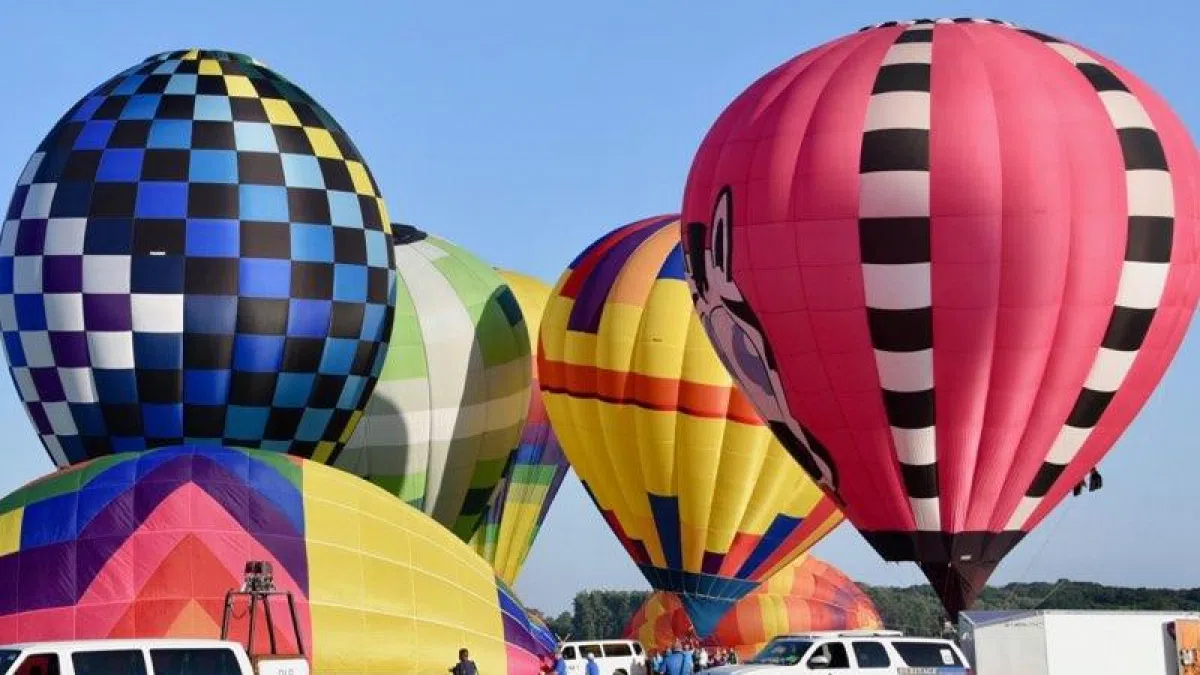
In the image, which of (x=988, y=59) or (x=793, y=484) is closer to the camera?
(x=988, y=59)

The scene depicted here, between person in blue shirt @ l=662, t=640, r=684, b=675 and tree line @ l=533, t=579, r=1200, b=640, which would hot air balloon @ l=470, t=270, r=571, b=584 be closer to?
person in blue shirt @ l=662, t=640, r=684, b=675

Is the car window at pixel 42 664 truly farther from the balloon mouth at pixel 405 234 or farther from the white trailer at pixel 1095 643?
the balloon mouth at pixel 405 234

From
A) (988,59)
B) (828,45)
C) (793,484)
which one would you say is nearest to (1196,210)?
(988,59)

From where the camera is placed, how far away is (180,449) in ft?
72.5

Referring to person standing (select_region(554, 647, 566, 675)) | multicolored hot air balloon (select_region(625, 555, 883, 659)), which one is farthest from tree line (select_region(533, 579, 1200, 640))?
person standing (select_region(554, 647, 566, 675))

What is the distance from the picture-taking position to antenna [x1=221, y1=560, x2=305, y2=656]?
63.2 feet

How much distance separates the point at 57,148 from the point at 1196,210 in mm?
13681

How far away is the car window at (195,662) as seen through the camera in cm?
1649

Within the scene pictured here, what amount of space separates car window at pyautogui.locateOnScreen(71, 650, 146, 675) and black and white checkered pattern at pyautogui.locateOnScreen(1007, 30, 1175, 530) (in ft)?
42.7

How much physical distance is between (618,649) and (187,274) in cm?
908

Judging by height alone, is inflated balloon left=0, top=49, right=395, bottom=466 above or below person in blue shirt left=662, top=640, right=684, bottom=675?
above

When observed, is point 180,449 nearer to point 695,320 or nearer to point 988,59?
point 988,59

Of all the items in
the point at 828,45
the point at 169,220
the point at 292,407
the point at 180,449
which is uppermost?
the point at 828,45

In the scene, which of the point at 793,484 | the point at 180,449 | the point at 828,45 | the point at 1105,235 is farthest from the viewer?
the point at 793,484
